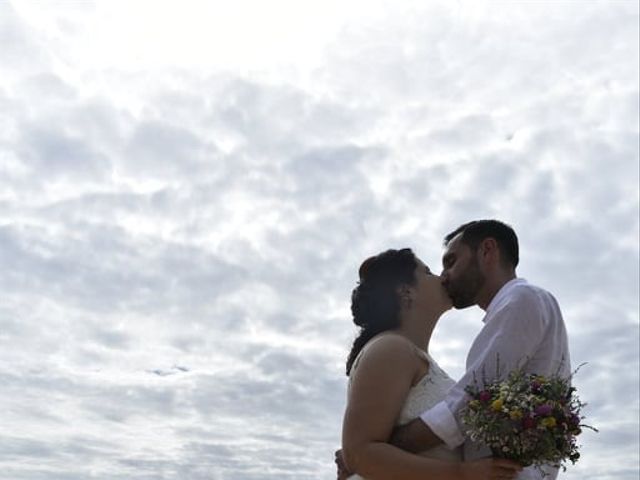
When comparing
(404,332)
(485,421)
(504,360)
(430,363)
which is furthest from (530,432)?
(404,332)

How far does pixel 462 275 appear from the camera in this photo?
23.6 ft

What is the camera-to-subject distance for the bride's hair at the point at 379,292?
7879 mm

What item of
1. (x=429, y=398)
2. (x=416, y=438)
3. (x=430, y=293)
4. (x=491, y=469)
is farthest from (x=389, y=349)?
(x=491, y=469)

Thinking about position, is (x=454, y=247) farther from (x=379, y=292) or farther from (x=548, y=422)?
(x=548, y=422)

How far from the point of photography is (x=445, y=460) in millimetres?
6430

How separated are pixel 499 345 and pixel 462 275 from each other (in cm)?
99

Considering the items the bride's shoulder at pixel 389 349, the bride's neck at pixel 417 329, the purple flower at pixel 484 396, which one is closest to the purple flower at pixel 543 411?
the purple flower at pixel 484 396

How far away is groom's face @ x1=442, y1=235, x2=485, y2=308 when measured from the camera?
716cm

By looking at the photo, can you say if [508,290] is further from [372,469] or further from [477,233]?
[372,469]

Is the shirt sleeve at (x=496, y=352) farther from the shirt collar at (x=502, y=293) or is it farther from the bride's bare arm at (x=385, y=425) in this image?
the bride's bare arm at (x=385, y=425)

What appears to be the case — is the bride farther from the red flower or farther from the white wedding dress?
the red flower

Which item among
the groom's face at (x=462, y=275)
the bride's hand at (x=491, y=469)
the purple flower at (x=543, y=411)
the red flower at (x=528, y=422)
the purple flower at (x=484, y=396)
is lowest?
the bride's hand at (x=491, y=469)

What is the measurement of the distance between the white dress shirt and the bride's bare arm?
0.30m

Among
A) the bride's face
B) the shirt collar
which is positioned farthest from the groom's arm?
the bride's face
